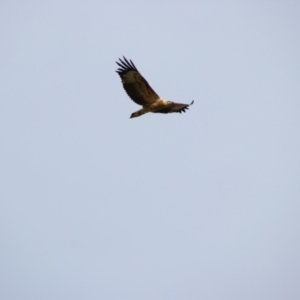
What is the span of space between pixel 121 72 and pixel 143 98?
123cm

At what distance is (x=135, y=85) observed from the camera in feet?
91.8

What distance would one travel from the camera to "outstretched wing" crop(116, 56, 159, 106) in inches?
1096

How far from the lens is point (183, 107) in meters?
29.2

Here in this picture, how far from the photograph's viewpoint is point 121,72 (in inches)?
1105

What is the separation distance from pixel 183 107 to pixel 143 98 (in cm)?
188

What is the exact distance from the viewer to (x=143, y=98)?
2811cm

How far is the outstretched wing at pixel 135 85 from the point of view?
91.3 ft
